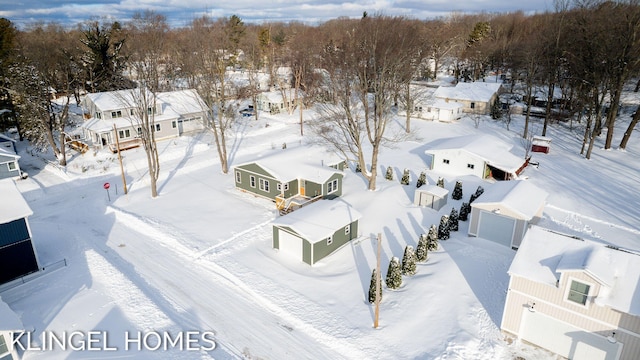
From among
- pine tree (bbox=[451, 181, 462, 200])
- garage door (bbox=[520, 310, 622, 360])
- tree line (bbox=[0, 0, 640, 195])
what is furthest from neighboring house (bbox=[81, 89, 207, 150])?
garage door (bbox=[520, 310, 622, 360])

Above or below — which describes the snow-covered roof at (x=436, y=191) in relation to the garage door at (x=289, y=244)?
above

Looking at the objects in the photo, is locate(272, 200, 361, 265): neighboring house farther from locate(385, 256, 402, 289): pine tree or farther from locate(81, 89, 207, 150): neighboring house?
locate(81, 89, 207, 150): neighboring house

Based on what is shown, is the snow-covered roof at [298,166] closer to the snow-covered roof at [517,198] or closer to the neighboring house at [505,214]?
the neighboring house at [505,214]

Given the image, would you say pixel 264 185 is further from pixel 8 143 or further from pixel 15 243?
pixel 8 143

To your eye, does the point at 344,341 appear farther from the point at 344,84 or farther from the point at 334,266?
the point at 344,84

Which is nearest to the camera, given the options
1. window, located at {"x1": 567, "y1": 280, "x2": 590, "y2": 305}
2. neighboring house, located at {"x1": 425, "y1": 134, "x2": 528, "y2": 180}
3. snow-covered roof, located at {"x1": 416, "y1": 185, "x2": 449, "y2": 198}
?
window, located at {"x1": 567, "y1": 280, "x2": 590, "y2": 305}

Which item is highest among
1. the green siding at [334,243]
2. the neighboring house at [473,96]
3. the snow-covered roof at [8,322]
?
the neighboring house at [473,96]

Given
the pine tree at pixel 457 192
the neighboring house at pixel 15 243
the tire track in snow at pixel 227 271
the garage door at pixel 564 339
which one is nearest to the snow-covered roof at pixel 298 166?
the tire track in snow at pixel 227 271

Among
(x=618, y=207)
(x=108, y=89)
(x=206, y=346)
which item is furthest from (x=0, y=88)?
(x=618, y=207)
